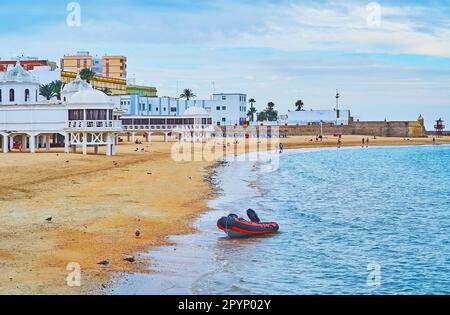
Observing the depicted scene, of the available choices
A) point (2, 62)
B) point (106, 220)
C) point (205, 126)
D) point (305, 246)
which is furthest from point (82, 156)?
point (2, 62)

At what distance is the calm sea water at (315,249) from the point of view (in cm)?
2034

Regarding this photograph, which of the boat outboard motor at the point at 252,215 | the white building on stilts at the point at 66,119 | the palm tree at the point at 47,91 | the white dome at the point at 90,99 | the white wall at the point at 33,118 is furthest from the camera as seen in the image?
the palm tree at the point at 47,91

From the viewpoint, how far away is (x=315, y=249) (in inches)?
1045

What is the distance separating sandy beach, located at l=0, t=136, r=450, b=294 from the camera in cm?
1955

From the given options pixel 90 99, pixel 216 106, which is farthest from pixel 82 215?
pixel 216 106

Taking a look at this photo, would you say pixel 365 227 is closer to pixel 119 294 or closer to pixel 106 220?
pixel 106 220

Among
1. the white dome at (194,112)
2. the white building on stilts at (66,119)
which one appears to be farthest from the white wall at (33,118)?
the white dome at (194,112)

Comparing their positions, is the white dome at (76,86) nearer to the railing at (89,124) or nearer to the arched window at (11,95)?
the arched window at (11,95)

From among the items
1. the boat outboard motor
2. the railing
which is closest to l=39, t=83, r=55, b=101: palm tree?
the railing

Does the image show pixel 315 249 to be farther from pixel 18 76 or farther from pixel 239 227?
pixel 18 76

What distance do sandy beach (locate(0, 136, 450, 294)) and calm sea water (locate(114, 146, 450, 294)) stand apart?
4.15 ft

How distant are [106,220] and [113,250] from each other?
5.89m

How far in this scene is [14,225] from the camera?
25641 mm

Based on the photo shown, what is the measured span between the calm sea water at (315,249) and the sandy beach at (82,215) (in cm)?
127
